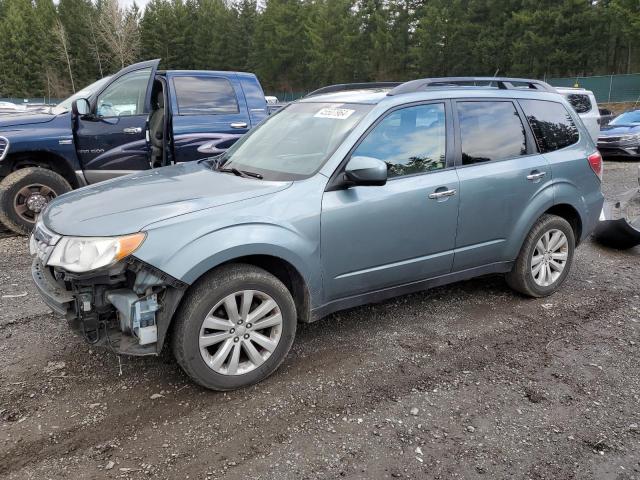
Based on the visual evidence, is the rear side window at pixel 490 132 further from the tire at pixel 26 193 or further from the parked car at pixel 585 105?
the parked car at pixel 585 105

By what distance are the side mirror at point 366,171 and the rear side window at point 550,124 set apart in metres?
1.93

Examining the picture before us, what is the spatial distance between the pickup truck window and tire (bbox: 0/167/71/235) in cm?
106

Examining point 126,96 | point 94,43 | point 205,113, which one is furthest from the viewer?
point 94,43

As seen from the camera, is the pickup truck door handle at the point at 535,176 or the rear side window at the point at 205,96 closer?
the pickup truck door handle at the point at 535,176

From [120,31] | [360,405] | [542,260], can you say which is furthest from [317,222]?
[120,31]

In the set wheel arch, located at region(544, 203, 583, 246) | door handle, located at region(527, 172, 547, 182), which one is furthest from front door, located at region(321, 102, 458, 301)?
wheel arch, located at region(544, 203, 583, 246)

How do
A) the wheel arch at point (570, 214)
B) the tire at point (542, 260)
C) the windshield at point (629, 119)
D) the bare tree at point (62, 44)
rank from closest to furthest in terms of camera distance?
the tire at point (542, 260) < the wheel arch at point (570, 214) < the windshield at point (629, 119) < the bare tree at point (62, 44)

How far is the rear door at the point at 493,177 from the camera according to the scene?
12.9ft

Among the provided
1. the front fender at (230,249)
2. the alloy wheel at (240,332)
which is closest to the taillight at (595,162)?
the front fender at (230,249)

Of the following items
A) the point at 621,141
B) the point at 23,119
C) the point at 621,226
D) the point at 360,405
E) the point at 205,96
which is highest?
the point at 205,96

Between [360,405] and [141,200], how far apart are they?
1791mm

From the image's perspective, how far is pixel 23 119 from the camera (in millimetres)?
6363

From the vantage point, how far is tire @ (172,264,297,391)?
287 cm

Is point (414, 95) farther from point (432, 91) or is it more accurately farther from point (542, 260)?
point (542, 260)
